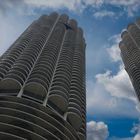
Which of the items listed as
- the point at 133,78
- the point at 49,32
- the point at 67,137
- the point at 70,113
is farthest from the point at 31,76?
the point at 133,78

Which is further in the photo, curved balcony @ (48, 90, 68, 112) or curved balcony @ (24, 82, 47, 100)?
curved balcony @ (24, 82, 47, 100)

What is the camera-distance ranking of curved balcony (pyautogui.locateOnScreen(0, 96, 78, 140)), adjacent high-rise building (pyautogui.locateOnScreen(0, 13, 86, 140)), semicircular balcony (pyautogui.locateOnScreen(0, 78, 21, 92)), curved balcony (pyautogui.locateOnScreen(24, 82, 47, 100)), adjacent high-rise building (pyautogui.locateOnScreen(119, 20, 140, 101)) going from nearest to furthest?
adjacent high-rise building (pyautogui.locateOnScreen(0, 13, 86, 140)), curved balcony (pyautogui.locateOnScreen(0, 96, 78, 140)), semicircular balcony (pyautogui.locateOnScreen(0, 78, 21, 92)), curved balcony (pyautogui.locateOnScreen(24, 82, 47, 100)), adjacent high-rise building (pyautogui.locateOnScreen(119, 20, 140, 101))

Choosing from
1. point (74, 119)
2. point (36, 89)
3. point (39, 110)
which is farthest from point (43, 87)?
point (39, 110)

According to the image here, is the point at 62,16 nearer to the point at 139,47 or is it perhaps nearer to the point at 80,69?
the point at 139,47

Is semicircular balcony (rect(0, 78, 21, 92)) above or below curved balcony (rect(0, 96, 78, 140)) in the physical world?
above

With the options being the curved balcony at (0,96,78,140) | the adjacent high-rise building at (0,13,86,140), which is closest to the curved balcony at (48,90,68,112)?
the adjacent high-rise building at (0,13,86,140)

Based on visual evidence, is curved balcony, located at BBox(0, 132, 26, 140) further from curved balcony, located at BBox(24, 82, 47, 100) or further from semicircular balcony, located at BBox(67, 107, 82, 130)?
curved balcony, located at BBox(24, 82, 47, 100)

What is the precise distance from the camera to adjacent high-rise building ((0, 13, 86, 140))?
153 ft

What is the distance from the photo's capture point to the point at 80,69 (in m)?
76.4

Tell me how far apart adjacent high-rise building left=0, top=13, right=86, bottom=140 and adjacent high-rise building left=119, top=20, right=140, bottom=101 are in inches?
715

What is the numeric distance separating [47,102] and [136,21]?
74416 millimetres

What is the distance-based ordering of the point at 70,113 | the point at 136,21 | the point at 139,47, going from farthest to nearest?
the point at 136,21
the point at 139,47
the point at 70,113

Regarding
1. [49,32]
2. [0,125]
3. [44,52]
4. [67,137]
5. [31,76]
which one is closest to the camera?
[0,125]

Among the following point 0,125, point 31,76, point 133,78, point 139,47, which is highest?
point 139,47
